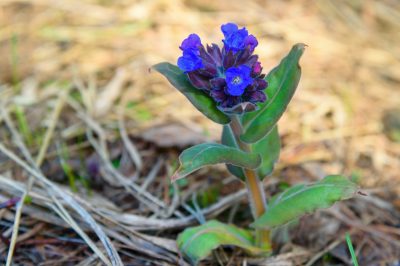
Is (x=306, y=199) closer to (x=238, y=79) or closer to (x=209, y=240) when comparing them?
(x=209, y=240)

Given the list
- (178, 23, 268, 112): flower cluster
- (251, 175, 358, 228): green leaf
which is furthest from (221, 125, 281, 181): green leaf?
(178, 23, 268, 112): flower cluster

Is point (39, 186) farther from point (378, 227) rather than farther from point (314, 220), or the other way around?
point (378, 227)

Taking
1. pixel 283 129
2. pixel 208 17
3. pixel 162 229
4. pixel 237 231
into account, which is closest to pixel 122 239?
pixel 162 229

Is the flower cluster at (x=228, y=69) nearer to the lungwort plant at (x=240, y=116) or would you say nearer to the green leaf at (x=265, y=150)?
the lungwort plant at (x=240, y=116)

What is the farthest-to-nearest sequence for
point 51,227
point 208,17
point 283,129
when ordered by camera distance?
1. point 208,17
2. point 283,129
3. point 51,227

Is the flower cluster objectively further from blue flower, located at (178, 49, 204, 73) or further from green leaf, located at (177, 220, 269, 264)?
green leaf, located at (177, 220, 269, 264)

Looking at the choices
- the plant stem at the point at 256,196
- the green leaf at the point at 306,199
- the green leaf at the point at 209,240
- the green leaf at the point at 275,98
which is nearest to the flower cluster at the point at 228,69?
the green leaf at the point at 275,98
